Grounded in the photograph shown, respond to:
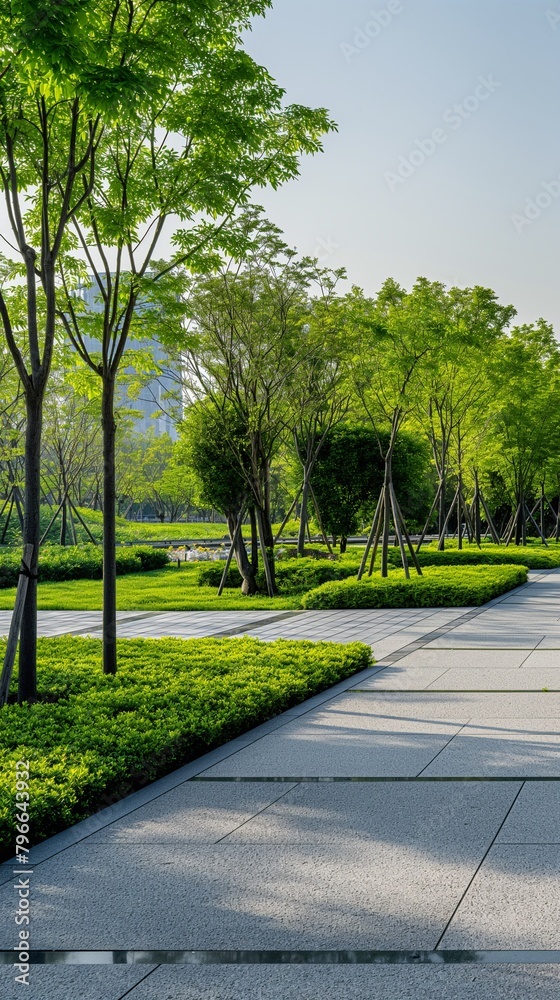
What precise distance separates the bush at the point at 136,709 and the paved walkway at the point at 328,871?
141 millimetres

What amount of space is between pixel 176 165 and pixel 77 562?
14573mm

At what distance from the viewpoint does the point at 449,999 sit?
260cm

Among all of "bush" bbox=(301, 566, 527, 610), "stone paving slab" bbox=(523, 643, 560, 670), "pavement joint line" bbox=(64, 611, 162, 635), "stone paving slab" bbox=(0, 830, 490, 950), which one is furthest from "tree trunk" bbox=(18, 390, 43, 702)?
"bush" bbox=(301, 566, 527, 610)

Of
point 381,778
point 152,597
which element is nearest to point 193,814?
point 381,778

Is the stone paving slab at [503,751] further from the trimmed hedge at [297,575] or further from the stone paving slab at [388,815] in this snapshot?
the trimmed hedge at [297,575]

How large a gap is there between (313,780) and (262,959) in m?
1.98

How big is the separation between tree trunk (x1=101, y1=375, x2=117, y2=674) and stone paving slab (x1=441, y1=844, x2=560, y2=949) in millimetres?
4111

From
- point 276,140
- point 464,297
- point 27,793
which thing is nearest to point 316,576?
point 464,297

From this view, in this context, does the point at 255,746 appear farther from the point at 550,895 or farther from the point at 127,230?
the point at 127,230

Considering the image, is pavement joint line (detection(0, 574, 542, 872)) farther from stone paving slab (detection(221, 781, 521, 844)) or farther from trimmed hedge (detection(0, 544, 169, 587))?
trimmed hedge (detection(0, 544, 169, 587))

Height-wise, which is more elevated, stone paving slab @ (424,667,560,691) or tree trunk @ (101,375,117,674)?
tree trunk @ (101,375,117,674)

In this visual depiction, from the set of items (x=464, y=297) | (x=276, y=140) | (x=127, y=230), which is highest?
(x=464, y=297)

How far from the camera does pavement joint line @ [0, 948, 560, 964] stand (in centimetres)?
283

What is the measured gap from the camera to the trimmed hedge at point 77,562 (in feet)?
63.4
